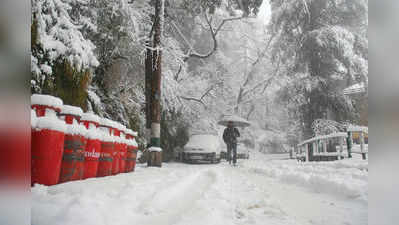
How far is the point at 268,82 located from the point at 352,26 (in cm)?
585

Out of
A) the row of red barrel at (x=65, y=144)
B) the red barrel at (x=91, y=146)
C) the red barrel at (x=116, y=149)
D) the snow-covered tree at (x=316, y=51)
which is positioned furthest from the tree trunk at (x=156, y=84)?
the snow-covered tree at (x=316, y=51)

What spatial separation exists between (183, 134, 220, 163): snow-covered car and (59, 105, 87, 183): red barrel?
810cm

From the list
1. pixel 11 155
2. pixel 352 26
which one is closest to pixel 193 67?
pixel 352 26

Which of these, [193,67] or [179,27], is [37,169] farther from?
[193,67]

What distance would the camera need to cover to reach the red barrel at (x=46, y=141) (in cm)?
194

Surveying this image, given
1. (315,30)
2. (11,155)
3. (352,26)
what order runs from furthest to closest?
(315,30) → (352,26) → (11,155)

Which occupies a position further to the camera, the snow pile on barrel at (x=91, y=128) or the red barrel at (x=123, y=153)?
the red barrel at (x=123, y=153)

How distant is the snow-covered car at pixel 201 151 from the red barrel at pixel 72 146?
26.6 feet

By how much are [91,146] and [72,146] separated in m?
0.49

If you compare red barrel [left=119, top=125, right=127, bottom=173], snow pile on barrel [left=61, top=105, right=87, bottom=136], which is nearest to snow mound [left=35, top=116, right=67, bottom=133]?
snow pile on barrel [left=61, top=105, right=87, bottom=136]

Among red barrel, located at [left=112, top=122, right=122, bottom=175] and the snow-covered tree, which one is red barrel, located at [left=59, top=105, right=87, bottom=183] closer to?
red barrel, located at [left=112, top=122, right=122, bottom=175]

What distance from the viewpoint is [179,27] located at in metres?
10.2

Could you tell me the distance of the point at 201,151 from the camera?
10.6m

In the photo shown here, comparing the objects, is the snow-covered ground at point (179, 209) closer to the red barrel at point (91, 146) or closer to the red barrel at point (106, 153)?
the red barrel at point (91, 146)
